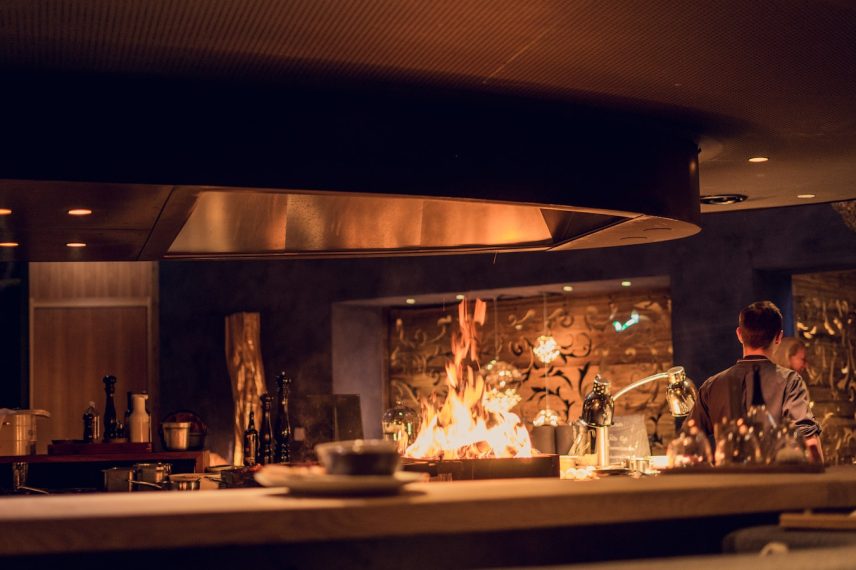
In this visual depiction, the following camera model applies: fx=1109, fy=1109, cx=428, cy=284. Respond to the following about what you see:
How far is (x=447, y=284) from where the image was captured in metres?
10.2

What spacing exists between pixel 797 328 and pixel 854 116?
16.3ft

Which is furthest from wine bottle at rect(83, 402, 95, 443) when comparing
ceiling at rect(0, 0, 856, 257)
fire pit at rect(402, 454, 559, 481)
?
fire pit at rect(402, 454, 559, 481)

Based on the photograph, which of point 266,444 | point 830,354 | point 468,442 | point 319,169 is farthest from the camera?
point 830,354

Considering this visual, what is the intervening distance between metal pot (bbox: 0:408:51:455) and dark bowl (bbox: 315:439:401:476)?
4730 millimetres

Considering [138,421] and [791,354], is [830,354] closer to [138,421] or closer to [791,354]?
[791,354]

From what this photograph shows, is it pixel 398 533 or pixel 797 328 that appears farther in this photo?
pixel 797 328

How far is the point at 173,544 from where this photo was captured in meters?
1.84

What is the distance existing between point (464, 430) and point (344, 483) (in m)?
2.51

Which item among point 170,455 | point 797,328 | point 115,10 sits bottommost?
point 170,455

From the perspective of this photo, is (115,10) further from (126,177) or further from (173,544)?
(173,544)

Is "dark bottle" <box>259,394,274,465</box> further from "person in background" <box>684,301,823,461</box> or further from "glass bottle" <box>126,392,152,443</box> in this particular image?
"person in background" <box>684,301,823,461</box>

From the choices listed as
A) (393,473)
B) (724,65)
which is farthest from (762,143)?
(393,473)

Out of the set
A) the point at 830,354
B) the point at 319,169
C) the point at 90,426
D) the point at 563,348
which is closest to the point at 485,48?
the point at 319,169

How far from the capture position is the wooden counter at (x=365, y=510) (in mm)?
1837
